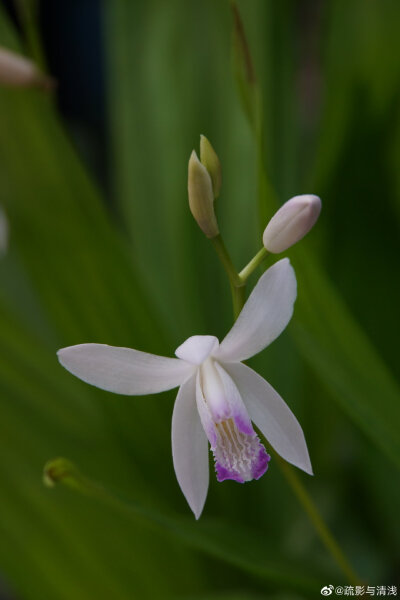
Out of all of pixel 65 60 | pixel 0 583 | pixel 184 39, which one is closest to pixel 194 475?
pixel 184 39

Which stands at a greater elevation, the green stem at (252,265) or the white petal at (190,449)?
the green stem at (252,265)

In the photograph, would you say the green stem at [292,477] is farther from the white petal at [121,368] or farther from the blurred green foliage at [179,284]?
the blurred green foliage at [179,284]

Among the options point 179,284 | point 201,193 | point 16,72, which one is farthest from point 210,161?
point 179,284

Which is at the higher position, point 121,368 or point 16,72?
point 16,72

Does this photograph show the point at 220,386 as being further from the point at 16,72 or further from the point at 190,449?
the point at 16,72

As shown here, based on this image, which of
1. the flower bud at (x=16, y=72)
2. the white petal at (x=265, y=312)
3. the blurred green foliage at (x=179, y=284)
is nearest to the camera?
the white petal at (x=265, y=312)

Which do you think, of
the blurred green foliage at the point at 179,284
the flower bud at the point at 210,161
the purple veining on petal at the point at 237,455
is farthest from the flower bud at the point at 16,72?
the purple veining on petal at the point at 237,455

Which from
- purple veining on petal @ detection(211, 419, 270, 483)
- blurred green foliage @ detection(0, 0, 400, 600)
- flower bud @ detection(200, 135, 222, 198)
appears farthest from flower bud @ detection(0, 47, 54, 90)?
purple veining on petal @ detection(211, 419, 270, 483)
